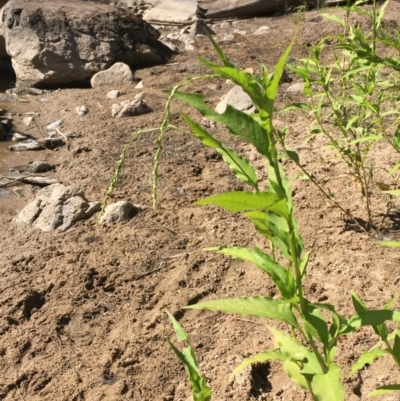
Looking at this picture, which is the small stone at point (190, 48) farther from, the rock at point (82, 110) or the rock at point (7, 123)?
the rock at point (7, 123)

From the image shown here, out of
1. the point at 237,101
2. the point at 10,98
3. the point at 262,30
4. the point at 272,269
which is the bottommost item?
the point at 10,98

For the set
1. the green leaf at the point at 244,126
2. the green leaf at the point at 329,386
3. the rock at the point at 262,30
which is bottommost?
the rock at the point at 262,30

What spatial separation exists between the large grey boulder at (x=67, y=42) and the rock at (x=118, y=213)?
3.76 metres

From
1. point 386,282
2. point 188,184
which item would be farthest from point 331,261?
point 188,184

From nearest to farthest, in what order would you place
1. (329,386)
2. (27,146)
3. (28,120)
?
(329,386) → (27,146) → (28,120)

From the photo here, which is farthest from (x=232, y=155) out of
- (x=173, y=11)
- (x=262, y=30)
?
(x=173, y=11)

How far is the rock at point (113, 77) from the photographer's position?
6555 mm

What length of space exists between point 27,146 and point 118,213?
6.85ft

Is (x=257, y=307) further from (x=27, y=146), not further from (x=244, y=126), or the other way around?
(x=27, y=146)

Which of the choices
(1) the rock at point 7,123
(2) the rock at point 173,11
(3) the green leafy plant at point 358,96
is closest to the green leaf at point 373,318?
(3) the green leafy plant at point 358,96

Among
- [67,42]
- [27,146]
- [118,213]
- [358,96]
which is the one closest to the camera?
[358,96]

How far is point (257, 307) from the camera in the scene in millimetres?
1353

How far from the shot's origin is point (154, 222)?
3.50 meters

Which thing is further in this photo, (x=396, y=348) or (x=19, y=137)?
(x=19, y=137)
